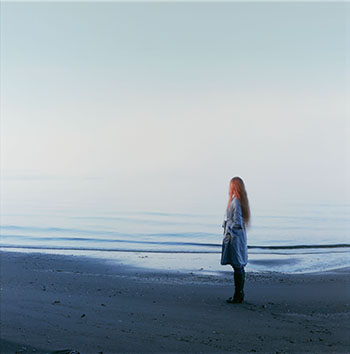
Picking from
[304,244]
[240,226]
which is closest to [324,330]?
[240,226]

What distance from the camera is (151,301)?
7406 millimetres

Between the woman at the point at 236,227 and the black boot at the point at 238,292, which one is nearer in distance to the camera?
the black boot at the point at 238,292

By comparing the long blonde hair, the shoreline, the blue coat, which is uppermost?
the long blonde hair

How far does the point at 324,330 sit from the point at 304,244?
12.6 metres

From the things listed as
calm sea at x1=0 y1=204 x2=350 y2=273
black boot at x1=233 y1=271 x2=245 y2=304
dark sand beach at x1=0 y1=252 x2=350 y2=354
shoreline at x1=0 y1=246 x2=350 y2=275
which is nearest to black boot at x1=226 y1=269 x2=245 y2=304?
black boot at x1=233 y1=271 x2=245 y2=304

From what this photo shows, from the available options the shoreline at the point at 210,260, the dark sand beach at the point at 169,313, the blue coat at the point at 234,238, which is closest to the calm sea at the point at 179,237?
the shoreline at the point at 210,260

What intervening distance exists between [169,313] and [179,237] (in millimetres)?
12810

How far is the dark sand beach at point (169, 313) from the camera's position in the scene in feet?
17.6

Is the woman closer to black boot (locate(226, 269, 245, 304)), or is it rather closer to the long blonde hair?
the long blonde hair

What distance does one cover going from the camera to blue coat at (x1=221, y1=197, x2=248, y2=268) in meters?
7.86

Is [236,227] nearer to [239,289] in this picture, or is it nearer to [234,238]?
[234,238]

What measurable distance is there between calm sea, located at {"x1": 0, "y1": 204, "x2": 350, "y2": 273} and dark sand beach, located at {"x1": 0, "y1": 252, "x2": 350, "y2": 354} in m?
2.69

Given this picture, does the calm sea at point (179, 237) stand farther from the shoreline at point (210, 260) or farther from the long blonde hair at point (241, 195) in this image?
the long blonde hair at point (241, 195)

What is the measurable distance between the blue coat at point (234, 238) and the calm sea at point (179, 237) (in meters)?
3.50
